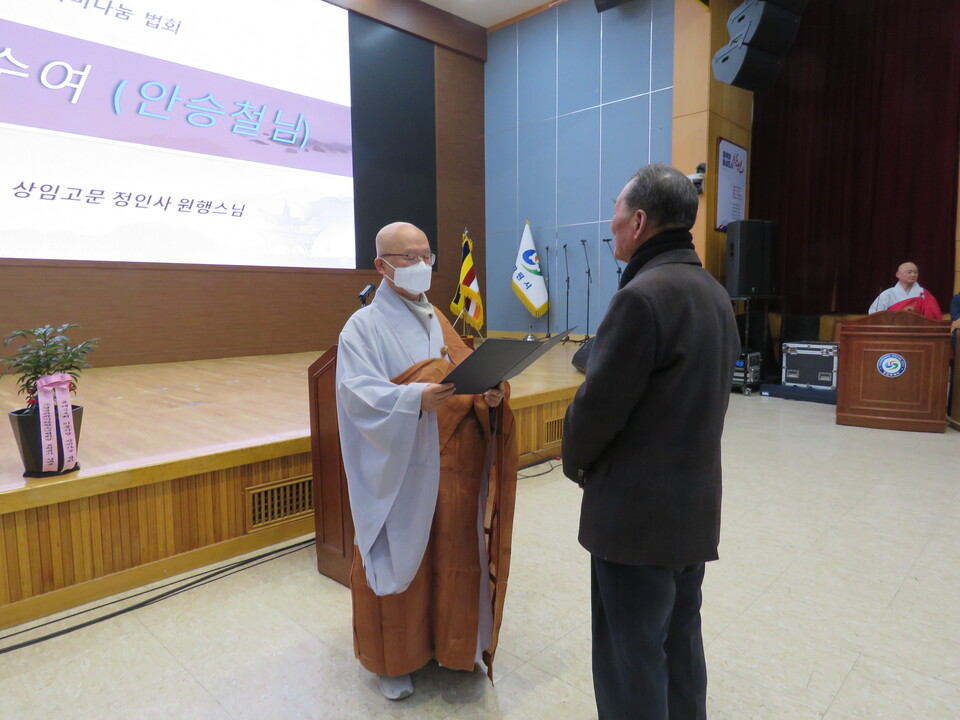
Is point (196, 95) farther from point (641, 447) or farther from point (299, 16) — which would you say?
point (641, 447)

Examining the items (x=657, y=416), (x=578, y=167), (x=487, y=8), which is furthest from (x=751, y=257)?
(x=657, y=416)

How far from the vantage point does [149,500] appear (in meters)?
2.02

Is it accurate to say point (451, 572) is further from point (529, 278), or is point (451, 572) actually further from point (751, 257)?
point (529, 278)

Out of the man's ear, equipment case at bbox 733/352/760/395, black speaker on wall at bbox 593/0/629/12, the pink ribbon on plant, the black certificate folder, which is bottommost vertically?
equipment case at bbox 733/352/760/395

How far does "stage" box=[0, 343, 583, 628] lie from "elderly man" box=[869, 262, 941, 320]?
349 cm

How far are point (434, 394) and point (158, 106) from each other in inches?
205

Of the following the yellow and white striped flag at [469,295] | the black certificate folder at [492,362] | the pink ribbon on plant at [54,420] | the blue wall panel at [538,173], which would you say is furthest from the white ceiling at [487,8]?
the black certificate folder at [492,362]

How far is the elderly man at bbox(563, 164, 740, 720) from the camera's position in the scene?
3.24ft

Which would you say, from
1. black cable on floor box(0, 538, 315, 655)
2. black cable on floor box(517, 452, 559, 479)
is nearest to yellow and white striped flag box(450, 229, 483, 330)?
black cable on floor box(517, 452, 559, 479)

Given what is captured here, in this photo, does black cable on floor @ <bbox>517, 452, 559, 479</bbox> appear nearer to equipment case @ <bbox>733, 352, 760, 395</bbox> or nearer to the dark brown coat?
the dark brown coat

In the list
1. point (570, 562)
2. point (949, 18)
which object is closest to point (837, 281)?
point (949, 18)

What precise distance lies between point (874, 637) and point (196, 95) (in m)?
6.00

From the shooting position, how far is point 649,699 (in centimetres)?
108

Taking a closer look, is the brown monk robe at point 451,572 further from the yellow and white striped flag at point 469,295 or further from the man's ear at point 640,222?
the yellow and white striped flag at point 469,295
